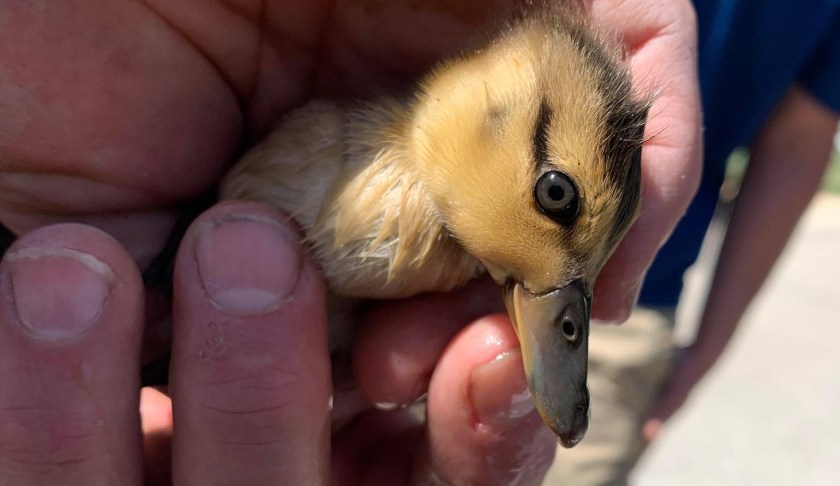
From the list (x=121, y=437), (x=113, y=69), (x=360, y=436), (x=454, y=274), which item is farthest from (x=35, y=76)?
(x=360, y=436)

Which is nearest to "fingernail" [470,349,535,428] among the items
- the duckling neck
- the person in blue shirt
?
the duckling neck

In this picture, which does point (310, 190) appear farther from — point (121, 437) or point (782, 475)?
point (782, 475)

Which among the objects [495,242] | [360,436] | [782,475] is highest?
[495,242]

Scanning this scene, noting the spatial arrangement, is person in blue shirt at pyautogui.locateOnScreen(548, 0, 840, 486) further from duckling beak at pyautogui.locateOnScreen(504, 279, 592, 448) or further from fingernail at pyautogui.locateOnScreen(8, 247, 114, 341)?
fingernail at pyautogui.locateOnScreen(8, 247, 114, 341)

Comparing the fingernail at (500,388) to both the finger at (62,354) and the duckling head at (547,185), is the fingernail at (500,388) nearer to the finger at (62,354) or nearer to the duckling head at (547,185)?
the duckling head at (547,185)

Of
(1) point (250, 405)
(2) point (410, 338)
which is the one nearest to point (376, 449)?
(2) point (410, 338)

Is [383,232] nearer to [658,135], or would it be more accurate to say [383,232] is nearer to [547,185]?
[547,185]
